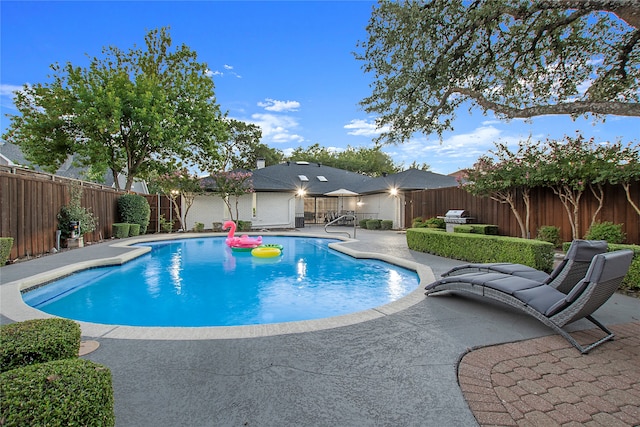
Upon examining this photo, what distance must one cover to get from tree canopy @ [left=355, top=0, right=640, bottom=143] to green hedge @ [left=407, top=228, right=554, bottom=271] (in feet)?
9.30

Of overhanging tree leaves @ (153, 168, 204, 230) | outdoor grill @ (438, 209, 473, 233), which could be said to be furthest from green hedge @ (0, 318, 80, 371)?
overhanging tree leaves @ (153, 168, 204, 230)

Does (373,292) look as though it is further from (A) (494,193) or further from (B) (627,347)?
(A) (494,193)

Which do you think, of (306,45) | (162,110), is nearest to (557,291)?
(306,45)

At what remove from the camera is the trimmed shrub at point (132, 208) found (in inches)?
611

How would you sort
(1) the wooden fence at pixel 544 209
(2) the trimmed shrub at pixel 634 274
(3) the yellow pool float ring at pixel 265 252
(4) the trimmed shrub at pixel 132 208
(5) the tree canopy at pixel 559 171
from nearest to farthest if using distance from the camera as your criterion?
(2) the trimmed shrub at pixel 634 274 < (5) the tree canopy at pixel 559 171 < (1) the wooden fence at pixel 544 209 < (3) the yellow pool float ring at pixel 265 252 < (4) the trimmed shrub at pixel 132 208

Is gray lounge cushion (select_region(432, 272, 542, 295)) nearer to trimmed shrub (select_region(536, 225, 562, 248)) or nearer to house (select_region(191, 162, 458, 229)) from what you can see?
trimmed shrub (select_region(536, 225, 562, 248))

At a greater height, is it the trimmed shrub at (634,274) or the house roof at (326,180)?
the house roof at (326,180)

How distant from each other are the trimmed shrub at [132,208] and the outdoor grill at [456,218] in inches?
563

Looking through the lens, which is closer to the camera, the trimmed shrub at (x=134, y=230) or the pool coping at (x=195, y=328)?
the pool coping at (x=195, y=328)

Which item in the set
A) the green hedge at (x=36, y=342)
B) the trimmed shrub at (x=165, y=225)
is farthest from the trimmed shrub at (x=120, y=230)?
the green hedge at (x=36, y=342)

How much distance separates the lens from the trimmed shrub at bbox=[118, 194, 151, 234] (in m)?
15.5

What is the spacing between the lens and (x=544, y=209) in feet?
34.0

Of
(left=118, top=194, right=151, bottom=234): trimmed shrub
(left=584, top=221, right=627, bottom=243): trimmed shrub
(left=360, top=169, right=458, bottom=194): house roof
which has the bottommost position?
(left=584, top=221, right=627, bottom=243): trimmed shrub

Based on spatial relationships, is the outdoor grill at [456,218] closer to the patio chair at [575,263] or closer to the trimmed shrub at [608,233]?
the trimmed shrub at [608,233]
